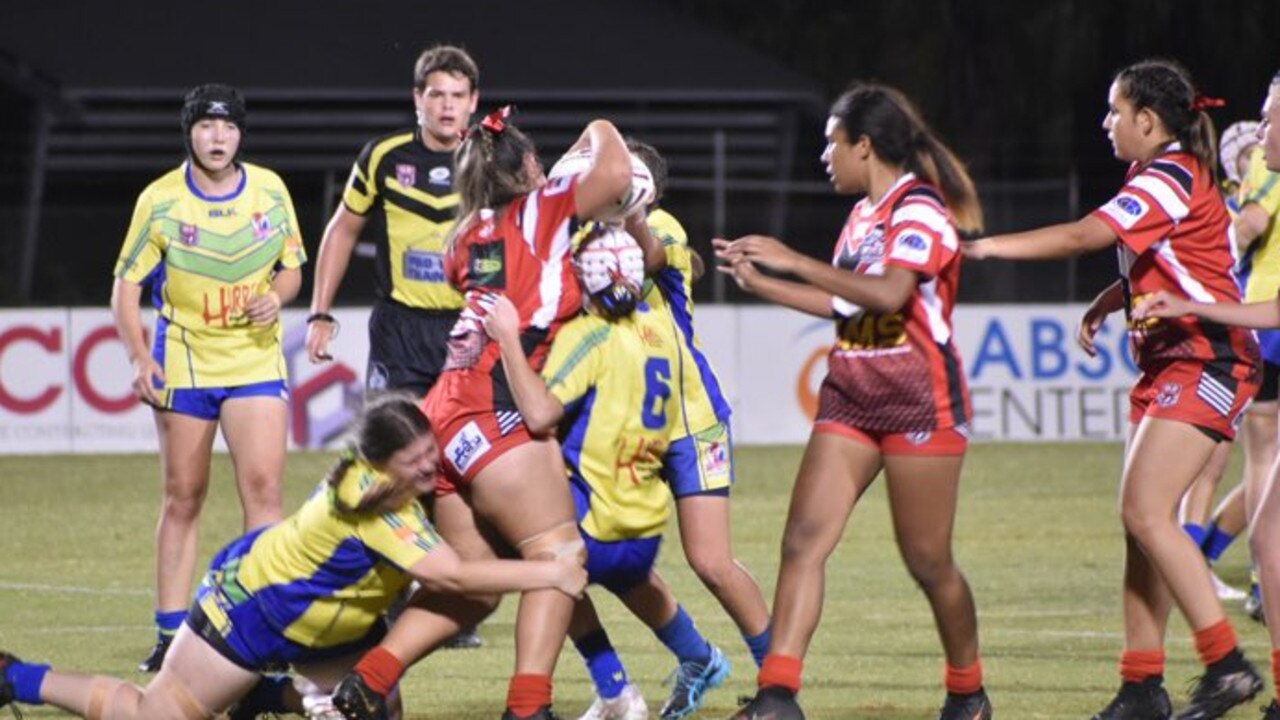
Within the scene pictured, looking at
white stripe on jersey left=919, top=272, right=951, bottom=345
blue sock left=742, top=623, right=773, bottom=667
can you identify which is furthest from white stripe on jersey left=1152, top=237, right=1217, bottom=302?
blue sock left=742, top=623, right=773, bottom=667

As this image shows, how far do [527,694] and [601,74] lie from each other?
75.4ft

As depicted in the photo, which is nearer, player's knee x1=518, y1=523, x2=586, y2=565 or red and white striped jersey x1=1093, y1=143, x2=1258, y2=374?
player's knee x1=518, y1=523, x2=586, y2=565

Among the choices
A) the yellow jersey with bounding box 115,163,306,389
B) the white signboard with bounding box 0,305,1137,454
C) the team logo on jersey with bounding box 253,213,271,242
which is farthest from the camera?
the white signboard with bounding box 0,305,1137,454

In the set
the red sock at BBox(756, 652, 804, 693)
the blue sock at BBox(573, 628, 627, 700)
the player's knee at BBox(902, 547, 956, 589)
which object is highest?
the player's knee at BBox(902, 547, 956, 589)

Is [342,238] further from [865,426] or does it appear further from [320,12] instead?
[320,12]

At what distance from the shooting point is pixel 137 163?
91.9ft

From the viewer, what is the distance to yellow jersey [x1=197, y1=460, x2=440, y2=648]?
22.5 ft

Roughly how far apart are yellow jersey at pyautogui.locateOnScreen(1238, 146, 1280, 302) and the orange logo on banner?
29.7 ft

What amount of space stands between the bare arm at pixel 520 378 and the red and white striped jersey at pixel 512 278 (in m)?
0.08

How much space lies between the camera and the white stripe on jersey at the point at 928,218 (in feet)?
23.5

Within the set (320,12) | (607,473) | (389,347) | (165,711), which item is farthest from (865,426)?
(320,12)

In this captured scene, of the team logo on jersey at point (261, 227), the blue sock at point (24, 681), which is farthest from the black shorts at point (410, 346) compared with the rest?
the blue sock at point (24, 681)

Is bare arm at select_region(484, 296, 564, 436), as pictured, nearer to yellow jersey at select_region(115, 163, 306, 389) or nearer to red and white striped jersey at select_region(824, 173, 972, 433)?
red and white striped jersey at select_region(824, 173, 972, 433)

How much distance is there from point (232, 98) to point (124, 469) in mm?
9014
